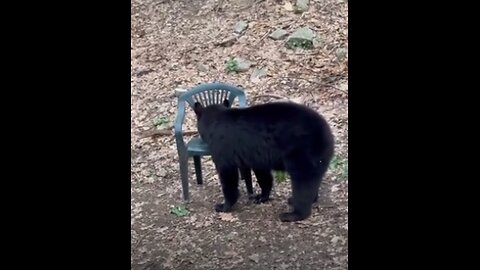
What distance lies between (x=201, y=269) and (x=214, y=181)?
1.56 m

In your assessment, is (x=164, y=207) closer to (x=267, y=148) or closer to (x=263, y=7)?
(x=267, y=148)

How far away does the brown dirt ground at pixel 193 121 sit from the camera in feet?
18.4

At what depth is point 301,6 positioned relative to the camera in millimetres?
10195

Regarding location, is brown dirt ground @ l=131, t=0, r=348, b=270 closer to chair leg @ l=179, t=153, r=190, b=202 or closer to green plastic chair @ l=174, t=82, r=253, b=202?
chair leg @ l=179, t=153, r=190, b=202

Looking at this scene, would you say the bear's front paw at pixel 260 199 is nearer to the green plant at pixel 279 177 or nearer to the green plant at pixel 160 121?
the green plant at pixel 279 177

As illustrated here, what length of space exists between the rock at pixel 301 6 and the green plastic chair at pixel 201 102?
Answer: 410 cm

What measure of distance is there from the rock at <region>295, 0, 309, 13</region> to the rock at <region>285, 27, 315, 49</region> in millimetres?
699

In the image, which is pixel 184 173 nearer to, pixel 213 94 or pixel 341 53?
pixel 213 94

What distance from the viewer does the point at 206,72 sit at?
930 centimetres

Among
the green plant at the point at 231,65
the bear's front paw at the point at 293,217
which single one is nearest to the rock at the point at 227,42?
the green plant at the point at 231,65

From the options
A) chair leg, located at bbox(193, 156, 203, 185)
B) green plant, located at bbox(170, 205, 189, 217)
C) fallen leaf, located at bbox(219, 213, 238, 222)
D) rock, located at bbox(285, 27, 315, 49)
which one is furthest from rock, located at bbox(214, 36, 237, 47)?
fallen leaf, located at bbox(219, 213, 238, 222)

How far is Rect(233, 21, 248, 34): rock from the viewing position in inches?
396
